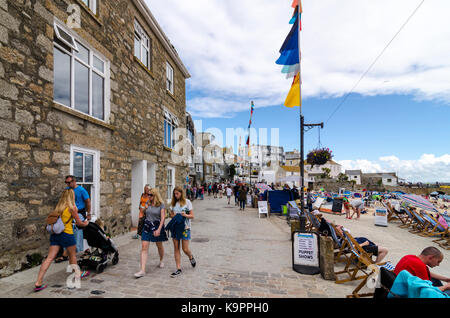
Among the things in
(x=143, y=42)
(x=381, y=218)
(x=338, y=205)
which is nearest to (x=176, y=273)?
(x=143, y=42)

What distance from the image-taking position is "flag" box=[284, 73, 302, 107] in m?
8.27

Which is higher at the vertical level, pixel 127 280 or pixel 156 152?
pixel 156 152

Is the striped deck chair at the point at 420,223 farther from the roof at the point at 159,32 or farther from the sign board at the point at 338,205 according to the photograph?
the roof at the point at 159,32

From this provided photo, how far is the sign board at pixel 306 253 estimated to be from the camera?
4887mm

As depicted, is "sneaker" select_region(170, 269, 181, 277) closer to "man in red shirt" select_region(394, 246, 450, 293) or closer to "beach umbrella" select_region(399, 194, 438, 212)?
"man in red shirt" select_region(394, 246, 450, 293)

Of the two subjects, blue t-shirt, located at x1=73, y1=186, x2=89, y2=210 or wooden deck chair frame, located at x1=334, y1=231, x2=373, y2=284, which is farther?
blue t-shirt, located at x1=73, y1=186, x2=89, y2=210

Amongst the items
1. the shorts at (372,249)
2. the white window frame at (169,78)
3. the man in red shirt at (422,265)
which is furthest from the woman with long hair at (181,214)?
the white window frame at (169,78)

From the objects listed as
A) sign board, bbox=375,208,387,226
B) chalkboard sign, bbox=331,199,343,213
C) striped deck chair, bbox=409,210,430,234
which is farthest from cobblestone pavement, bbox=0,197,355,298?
chalkboard sign, bbox=331,199,343,213

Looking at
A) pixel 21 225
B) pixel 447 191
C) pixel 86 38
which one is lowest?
pixel 447 191

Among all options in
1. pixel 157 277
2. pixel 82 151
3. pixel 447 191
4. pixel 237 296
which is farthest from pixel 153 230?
pixel 447 191

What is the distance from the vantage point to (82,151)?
19.4 feet

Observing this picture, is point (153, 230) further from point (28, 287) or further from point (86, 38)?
point (86, 38)

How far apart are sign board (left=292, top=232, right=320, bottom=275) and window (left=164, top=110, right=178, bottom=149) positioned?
822cm
